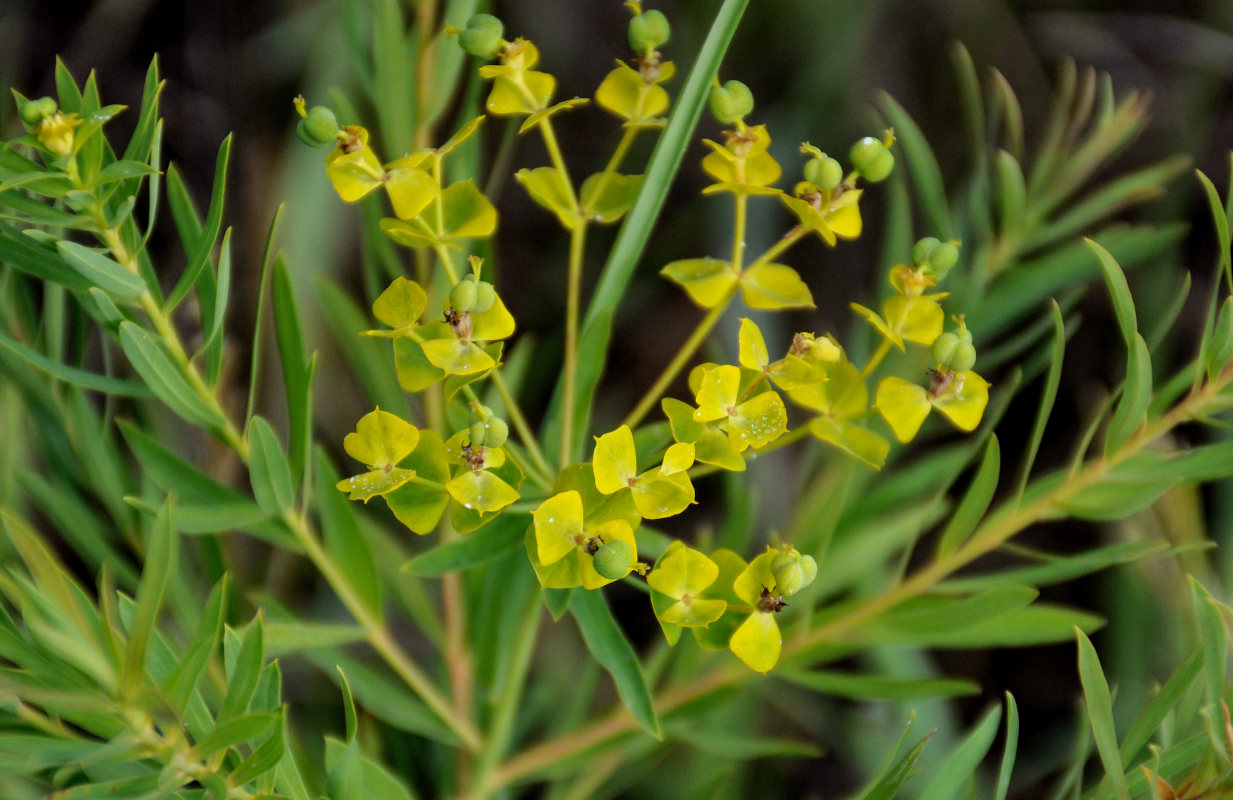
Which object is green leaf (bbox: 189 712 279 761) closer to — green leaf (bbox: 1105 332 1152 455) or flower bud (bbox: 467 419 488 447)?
flower bud (bbox: 467 419 488 447)

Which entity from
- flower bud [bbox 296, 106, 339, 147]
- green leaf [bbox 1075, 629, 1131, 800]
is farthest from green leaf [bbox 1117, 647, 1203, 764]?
flower bud [bbox 296, 106, 339, 147]

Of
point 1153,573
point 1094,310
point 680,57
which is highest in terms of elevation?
point 680,57

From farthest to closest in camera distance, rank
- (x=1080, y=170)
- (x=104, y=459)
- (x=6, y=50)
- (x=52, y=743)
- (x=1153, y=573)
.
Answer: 1. (x=6, y=50)
2. (x=1153, y=573)
3. (x=1080, y=170)
4. (x=104, y=459)
5. (x=52, y=743)

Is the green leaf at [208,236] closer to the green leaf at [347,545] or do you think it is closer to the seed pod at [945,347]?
the green leaf at [347,545]

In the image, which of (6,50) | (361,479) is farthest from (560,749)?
(6,50)

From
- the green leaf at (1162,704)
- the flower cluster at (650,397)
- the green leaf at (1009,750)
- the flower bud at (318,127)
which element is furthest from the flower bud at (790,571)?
the flower bud at (318,127)

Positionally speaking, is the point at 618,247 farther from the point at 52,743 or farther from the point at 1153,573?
the point at 1153,573
